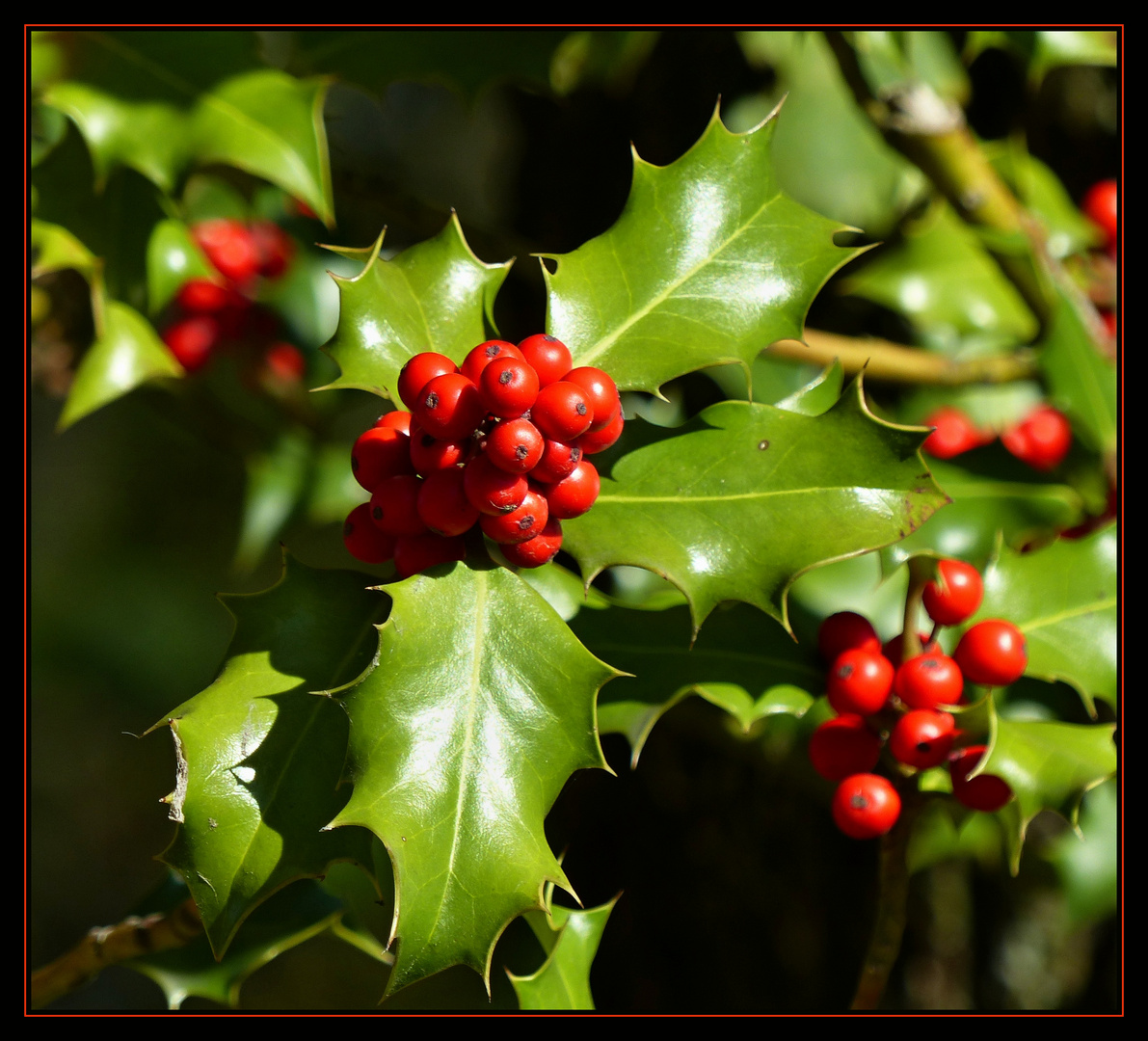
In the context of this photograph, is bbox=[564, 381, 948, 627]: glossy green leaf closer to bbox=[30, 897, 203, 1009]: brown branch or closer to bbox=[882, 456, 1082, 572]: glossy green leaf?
bbox=[882, 456, 1082, 572]: glossy green leaf

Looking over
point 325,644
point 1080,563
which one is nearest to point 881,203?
point 1080,563

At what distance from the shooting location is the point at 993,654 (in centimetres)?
108

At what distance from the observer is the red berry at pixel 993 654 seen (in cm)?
108

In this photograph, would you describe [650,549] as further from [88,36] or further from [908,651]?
[88,36]

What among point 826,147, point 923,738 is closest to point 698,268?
point 923,738

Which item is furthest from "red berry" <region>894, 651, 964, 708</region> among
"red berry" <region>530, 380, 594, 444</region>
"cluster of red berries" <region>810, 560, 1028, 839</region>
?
Answer: "red berry" <region>530, 380, 594, 444</region>

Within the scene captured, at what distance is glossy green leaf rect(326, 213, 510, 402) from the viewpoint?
36.2 inches

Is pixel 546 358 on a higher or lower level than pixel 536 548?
higher

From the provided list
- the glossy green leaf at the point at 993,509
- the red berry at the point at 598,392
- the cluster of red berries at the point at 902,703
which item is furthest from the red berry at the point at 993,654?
the red berry at the point at 598,392

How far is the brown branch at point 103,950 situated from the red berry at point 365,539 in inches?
18.6

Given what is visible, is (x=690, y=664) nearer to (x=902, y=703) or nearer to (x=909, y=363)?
(x=902, y=703)

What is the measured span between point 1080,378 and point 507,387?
1.14m

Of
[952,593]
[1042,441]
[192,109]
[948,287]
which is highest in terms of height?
[192,109]

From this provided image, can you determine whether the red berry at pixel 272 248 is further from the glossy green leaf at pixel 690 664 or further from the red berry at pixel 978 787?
the red berry at pixel 978 787
